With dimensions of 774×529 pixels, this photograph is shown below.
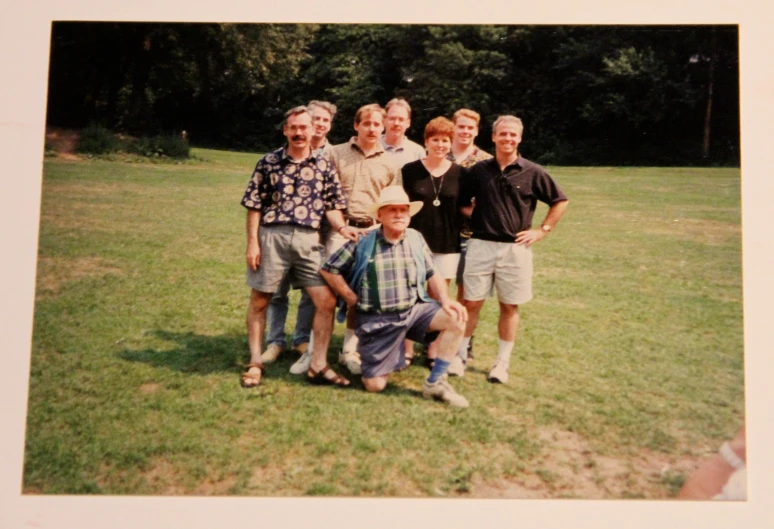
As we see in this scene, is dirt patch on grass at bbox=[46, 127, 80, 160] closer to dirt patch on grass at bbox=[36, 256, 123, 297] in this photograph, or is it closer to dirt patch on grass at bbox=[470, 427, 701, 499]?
dirt patch on grass at bbox=[36, 256, 123, 297]

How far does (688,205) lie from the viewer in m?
5.92

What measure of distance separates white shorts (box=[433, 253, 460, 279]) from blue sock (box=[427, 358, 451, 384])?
2.22 feet

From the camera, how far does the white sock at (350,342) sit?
415 cm

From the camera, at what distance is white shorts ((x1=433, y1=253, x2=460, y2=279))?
4023 millimetres

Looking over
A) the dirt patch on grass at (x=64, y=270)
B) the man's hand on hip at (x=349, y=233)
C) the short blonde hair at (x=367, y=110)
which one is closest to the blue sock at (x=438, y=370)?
the man's hand on hip at (x=349, y=233)

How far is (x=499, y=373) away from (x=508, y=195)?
4.21ft

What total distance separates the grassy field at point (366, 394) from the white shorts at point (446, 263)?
2.53 feet

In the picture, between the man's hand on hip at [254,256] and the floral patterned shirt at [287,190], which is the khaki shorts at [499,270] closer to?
the floral patterned shirt at [287,190]

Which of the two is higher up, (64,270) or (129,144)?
(129,144)

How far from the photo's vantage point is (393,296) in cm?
369

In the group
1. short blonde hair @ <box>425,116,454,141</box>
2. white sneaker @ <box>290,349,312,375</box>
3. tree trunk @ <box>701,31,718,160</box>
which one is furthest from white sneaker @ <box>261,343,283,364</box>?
tree trunk @ <box>701,31,718,160</box>

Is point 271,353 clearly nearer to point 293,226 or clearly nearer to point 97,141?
point 293,226

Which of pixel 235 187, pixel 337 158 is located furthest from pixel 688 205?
pixel 235 187

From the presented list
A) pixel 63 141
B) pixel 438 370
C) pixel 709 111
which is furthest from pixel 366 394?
pixel 709 111
